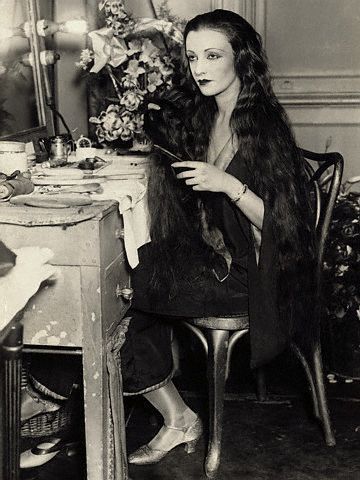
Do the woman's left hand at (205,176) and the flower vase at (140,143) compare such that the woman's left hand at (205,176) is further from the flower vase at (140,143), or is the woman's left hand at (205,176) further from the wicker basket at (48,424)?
the wicker basket at (48,424)

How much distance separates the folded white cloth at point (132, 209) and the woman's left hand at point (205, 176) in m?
0.15

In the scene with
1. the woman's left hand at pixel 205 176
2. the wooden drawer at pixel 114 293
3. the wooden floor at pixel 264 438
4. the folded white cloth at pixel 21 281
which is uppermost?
the folded white cloth at pixel 21 281

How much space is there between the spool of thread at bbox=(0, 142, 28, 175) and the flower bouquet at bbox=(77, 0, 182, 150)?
1.82ft

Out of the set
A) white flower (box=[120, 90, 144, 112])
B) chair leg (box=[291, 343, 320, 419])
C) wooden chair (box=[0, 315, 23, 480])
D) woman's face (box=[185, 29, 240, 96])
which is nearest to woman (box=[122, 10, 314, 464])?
woman's face (box=[185, 29, 240, 96])

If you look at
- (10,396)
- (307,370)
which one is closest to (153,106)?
(307,370)

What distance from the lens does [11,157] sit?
2.41 metres

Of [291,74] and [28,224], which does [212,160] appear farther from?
[291,74]

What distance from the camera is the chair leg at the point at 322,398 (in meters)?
2.65

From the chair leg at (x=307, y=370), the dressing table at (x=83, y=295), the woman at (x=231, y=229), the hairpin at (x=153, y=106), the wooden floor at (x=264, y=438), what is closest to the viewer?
the dressing table at (x=83, y=295)

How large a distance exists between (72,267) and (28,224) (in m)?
0.16

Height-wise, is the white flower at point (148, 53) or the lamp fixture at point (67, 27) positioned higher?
the lamp fixture at point (67, 27)

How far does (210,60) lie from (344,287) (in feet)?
3.64

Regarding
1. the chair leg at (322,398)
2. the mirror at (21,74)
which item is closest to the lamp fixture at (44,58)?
the mirror at (21,74)

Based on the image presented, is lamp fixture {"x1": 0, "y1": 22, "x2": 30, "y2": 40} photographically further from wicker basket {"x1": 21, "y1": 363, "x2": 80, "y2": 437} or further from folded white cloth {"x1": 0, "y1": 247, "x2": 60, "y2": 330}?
folded white cloth {"x1": 0, "y1": 247, "x2": 60, "y2": 330}
